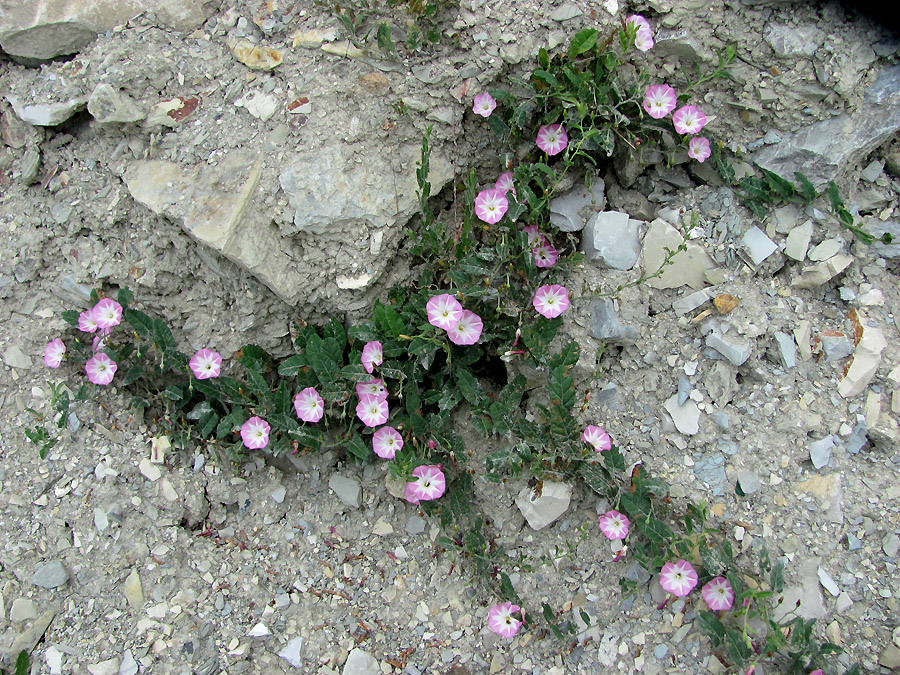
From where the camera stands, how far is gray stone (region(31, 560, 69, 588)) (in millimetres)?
3027

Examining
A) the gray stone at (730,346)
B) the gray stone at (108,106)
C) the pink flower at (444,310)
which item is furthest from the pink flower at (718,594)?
the gray stone at (108,106)

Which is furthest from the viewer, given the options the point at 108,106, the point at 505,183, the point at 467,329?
the point at 505,183

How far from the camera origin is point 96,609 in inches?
119

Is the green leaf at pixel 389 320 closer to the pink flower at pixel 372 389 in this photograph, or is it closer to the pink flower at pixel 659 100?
the pink flower at pixel 372 389

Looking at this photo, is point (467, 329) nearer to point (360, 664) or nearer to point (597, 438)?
point (597, 438)

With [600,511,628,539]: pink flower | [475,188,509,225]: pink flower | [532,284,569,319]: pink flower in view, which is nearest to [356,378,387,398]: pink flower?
[532,284,569,319]: pink flower

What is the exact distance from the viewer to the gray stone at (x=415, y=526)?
3338 mm

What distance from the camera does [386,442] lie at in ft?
10.8

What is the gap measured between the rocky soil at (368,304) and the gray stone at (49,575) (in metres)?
0.01

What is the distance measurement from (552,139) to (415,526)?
2039 mm

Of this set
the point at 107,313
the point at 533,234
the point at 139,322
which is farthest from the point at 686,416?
the point at 107,313

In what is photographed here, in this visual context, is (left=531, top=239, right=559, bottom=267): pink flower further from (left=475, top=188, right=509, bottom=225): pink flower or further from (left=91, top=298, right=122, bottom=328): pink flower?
(left=91, top=298, right=122, bottom=328): pink flower

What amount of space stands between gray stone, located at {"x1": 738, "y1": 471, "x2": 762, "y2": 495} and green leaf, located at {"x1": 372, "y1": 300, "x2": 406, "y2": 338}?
5.55ft

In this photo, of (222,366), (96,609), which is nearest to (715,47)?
(222,366)
